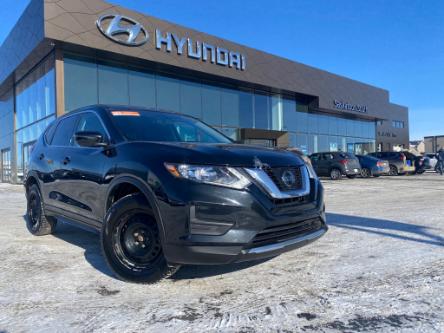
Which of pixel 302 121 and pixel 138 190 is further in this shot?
pixel 302 121

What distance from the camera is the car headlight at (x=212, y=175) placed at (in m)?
2.91

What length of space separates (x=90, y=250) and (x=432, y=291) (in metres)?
3.63

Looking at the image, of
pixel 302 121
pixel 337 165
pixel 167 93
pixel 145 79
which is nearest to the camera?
pixel 145 79

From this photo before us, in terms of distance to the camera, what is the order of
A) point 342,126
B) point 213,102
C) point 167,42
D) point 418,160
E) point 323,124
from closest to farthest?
point 167,42
point 213,102
point 418,160
point 323,124
point 342,126

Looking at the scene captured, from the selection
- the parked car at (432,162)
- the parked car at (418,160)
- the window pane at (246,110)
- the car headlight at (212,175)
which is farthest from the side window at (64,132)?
the parked car at (432,162)

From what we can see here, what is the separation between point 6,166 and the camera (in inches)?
913

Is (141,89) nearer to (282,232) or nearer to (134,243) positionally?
(134,243)

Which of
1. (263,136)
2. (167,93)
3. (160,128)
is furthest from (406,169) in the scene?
(160,128)

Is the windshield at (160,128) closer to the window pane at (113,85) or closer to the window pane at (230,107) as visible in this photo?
the window pane at (113,85)

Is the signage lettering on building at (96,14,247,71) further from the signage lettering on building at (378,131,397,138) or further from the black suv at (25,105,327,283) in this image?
the signage lettering on building at (378,131,397,138)

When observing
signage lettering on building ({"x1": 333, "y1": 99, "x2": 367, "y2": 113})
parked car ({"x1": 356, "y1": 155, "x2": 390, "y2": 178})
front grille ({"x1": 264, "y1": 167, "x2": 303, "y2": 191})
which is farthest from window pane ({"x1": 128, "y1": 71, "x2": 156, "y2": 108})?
signage lettering on building ({"x1": 333, "y1": 99, "x2": 367, "y2": 113})

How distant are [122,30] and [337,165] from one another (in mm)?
11835

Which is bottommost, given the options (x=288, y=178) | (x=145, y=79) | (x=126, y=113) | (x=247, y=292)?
(x=247, y=292)

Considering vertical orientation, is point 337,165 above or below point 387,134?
below
